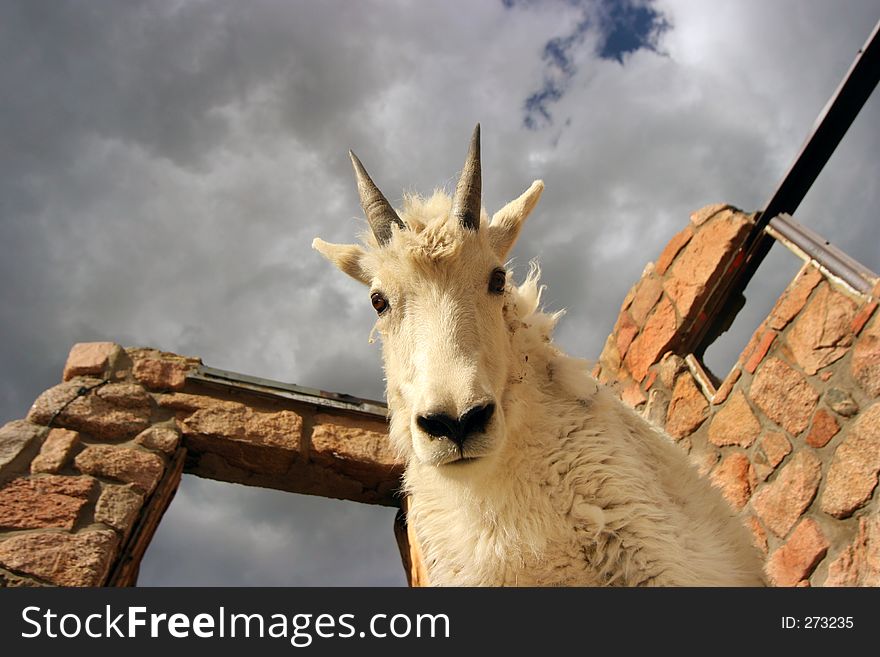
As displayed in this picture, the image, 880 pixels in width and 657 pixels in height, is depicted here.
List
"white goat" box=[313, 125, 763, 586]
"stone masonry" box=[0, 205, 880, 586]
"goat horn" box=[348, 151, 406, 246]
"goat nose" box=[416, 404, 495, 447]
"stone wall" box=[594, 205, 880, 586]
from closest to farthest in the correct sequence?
"goat nose" box=[416, 404, 495, 447] → "white goat" box=[313, 125, 763, 586] → "goat horn" box=[348, 151, 406, 246] → "stone wall" box=[594, 205, 880, 586] → "stone masonry" box=[0, 205, 880, 586]

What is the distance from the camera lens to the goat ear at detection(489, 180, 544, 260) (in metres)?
3.40

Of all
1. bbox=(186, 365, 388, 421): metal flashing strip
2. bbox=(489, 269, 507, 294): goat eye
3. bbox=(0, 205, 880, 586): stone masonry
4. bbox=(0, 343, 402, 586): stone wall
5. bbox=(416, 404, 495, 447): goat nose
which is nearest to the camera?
bbox=(416, 404, 495, 447): goat nose

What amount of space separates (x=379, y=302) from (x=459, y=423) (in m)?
1.01

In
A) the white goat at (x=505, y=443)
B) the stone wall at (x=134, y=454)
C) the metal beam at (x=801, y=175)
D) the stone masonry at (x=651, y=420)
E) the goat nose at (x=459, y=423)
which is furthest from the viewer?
the metal beam at (x=801, y=175)

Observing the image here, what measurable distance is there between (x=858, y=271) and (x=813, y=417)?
99 cm

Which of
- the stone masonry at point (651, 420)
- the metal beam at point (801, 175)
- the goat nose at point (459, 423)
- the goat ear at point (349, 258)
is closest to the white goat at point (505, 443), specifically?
the goat nose at point (459, 423)

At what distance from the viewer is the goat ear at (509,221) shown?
340cm

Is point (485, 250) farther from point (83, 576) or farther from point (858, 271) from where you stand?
point (83, 576)

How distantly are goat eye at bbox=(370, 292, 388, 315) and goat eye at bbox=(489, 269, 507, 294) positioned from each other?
526mm

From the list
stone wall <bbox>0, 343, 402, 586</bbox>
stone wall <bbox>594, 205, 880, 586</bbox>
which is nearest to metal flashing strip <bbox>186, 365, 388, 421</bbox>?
stone wall <bbox>0, 343, 402, 586</bbox>

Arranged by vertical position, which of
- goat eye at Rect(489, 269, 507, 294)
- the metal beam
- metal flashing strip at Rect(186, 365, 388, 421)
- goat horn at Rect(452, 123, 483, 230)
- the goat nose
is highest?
the metal beam

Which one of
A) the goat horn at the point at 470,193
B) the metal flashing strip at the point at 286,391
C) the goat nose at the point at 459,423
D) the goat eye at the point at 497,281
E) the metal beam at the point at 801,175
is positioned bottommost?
the goat nose at the point at 459,423

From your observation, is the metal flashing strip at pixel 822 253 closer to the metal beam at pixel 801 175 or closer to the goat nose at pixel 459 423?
the metal beam at pixel 801 175

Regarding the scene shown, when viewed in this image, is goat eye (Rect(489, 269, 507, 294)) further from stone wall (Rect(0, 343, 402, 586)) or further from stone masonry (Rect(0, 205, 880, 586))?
stone wall (Rect(0, 343, 402, 586))
